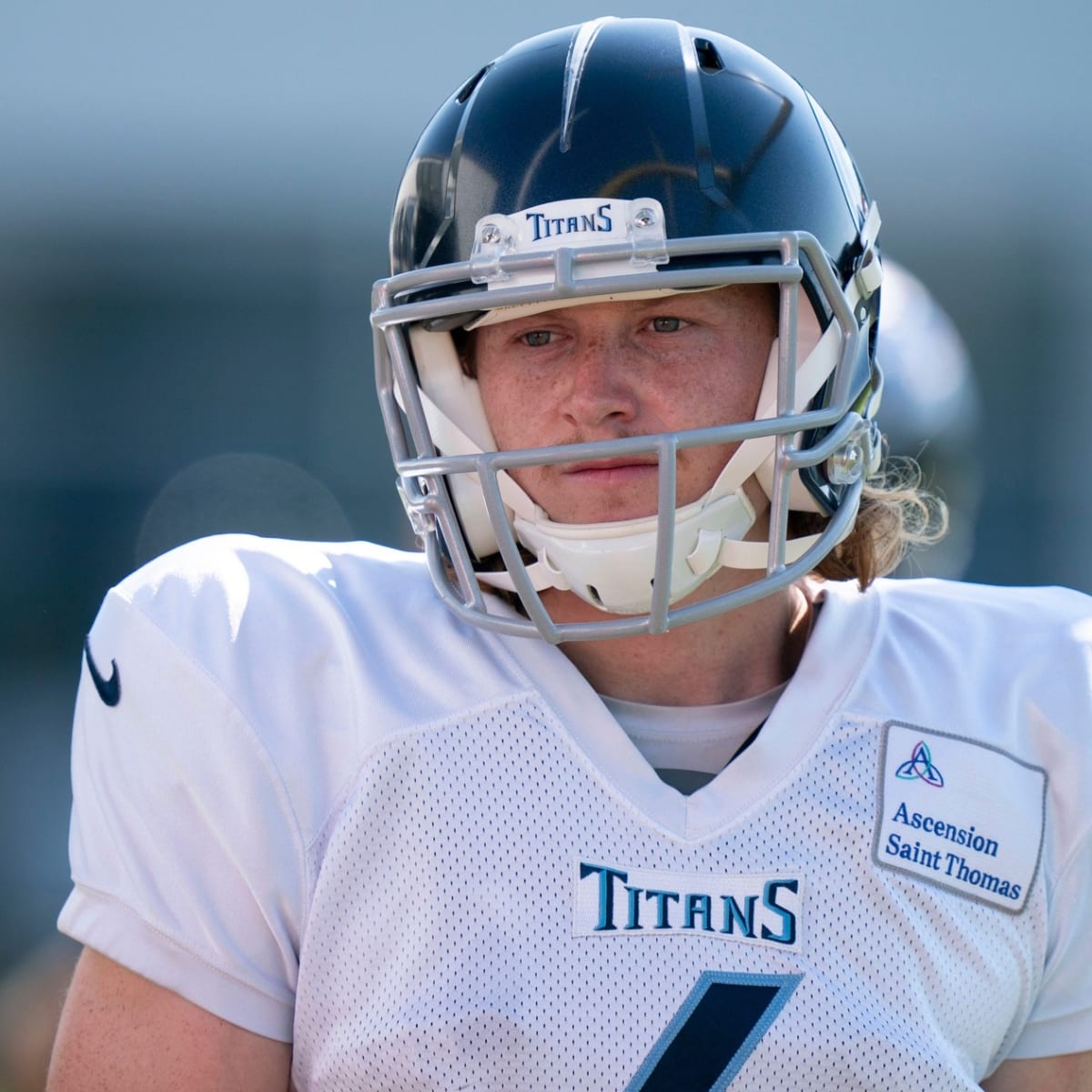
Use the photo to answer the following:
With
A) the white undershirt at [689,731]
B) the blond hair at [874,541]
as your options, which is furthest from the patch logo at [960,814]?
the blond hair at [874,541]

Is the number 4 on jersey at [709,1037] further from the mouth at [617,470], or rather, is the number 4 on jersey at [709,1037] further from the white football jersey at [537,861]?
the mouth at [617,470]

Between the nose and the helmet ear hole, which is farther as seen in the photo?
the helmet ear hole

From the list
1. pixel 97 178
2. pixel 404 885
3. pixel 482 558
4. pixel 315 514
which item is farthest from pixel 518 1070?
pixel 97 178

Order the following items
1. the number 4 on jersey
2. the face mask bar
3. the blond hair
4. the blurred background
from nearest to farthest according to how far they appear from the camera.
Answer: the number 4 on jersey < the face mask bar < the blond hair < the blurred background

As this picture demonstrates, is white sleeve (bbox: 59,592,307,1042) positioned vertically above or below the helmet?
below

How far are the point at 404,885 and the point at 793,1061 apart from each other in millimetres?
351

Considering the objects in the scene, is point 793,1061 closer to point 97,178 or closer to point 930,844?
point 930,844

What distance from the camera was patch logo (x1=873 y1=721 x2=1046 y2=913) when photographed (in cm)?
148

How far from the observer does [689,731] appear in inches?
63.7

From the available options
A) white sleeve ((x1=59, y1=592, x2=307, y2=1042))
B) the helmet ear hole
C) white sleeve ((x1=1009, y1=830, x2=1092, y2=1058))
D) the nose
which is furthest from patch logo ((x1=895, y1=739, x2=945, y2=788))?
the helmet ear hole

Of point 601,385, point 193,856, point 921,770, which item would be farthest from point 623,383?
point 193,856

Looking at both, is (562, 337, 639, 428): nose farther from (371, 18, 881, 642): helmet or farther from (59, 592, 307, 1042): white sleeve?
(59, 592, 307, 1042): white sleeve

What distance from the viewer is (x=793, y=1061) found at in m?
1.38

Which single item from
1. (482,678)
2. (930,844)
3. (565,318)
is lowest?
(930,844)
